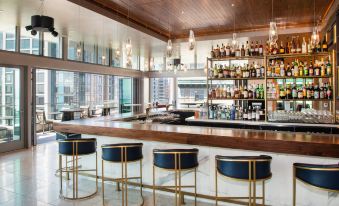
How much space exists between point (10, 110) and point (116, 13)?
392 centimetres

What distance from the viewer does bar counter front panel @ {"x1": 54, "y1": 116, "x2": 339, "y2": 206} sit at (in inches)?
101

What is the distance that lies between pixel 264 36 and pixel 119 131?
5943 millimetres

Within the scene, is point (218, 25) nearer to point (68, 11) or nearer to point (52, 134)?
point (68, 11)

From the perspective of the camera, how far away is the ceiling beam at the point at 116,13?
5371mm

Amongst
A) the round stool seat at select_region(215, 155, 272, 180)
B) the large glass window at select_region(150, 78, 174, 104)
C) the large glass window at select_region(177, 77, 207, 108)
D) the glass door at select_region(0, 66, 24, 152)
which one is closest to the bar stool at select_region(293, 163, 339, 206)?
the round stool seat at select_region(215, 155, 272, 180)

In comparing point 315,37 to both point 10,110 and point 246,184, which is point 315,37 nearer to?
point 246,184

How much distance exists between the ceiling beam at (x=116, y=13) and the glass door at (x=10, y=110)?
10.3 feet

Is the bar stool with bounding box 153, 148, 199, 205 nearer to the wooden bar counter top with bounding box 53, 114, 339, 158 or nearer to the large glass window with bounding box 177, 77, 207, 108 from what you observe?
the wooden bar counter top with bounding box 53, 114, 339, 158

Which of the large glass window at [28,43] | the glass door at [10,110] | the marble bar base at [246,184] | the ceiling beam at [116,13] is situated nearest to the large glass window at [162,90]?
the ceiling beam at [116,13]

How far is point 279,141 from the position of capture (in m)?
2.59

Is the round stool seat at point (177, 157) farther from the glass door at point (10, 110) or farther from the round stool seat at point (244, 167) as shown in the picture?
the glass door at point (10, 110)

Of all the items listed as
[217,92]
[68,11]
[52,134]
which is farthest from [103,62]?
[217,92]

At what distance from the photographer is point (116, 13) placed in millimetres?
6160

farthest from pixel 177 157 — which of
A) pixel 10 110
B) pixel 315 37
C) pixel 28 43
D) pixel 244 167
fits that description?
pixel 28 43
